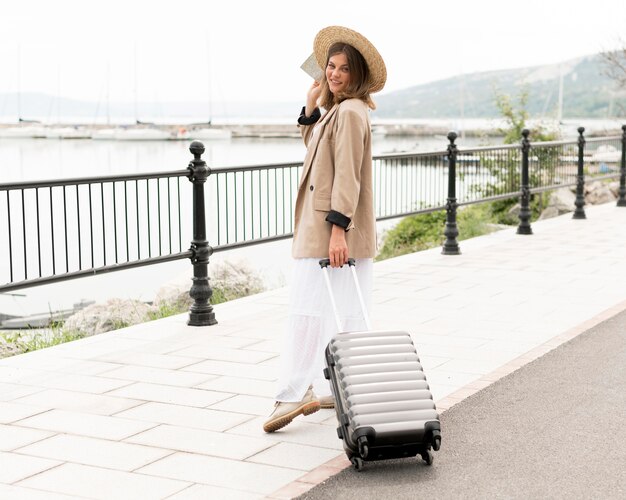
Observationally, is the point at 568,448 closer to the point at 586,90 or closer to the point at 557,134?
the point at 557,134

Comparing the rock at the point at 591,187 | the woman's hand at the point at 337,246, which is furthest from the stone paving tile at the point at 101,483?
the rock at the point at 591,187

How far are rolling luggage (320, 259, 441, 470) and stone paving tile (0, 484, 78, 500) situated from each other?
1.22m

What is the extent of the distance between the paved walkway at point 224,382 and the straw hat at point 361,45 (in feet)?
5.94

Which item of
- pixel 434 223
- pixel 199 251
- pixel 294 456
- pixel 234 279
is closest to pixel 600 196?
Result: pixel 434 223

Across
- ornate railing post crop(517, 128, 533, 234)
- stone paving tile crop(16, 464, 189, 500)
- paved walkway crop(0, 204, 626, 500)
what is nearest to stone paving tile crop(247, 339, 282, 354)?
paved walkway crop(0, 204, 626, 500)

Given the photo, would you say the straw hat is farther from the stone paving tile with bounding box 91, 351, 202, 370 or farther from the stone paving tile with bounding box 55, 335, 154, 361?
the stone paving tile with bounding box 55, 335, 154, 361

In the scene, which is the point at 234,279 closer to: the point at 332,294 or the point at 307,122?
the point at 307,122

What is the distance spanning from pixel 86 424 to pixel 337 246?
163 cm

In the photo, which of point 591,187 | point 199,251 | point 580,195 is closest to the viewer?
point 199,251

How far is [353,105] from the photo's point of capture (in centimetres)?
507

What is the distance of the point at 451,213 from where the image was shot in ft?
41.7

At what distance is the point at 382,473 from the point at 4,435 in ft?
6.38

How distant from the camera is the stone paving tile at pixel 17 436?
503 centimetres

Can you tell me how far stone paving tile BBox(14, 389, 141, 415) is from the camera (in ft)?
18.7
